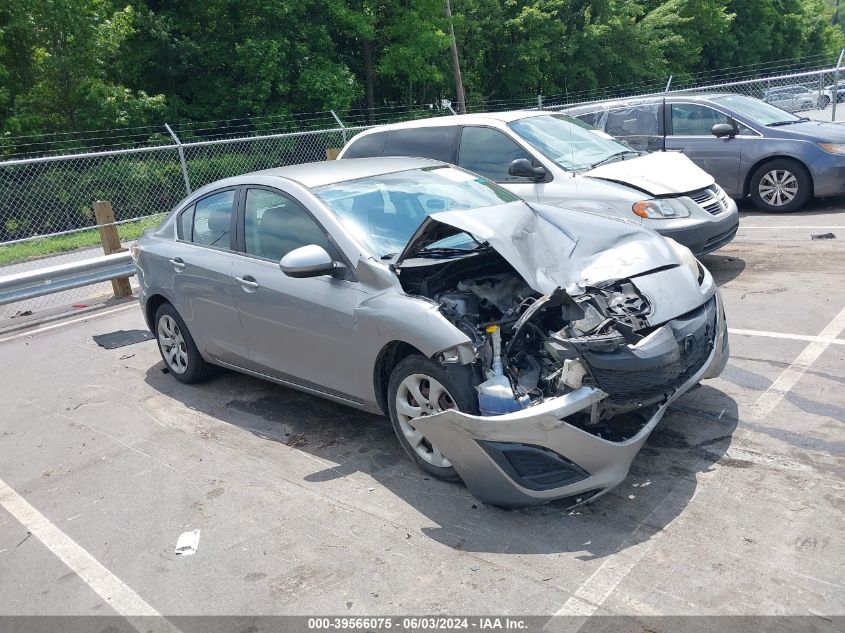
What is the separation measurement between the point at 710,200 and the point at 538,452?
15.8 ft

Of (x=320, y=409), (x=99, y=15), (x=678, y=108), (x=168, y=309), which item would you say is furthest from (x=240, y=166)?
(x=320, y=409)

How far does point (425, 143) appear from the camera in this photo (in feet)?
28.2

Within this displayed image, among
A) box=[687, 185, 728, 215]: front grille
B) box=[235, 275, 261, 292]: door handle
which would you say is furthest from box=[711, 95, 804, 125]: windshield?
box=[235, 275, 261, 292]: door handle

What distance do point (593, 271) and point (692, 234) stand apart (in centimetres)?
325

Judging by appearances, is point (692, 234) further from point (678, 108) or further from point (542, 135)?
point (678, 108)

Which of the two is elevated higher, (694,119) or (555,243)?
(694,119)

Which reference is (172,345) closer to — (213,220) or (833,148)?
(213,220)

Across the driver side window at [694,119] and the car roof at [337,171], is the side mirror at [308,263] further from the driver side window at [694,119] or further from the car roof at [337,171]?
the driver side window at [694,119]

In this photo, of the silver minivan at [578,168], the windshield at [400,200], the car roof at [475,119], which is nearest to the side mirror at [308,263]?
the windshield at [400,200]

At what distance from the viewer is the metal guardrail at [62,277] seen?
8508mm

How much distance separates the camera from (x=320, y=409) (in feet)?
18.3

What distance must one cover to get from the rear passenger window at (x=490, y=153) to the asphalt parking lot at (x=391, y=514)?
307 cm

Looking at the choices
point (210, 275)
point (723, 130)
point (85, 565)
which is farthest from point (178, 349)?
point (723, 130)

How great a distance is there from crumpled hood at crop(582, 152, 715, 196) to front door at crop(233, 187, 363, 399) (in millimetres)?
3538
